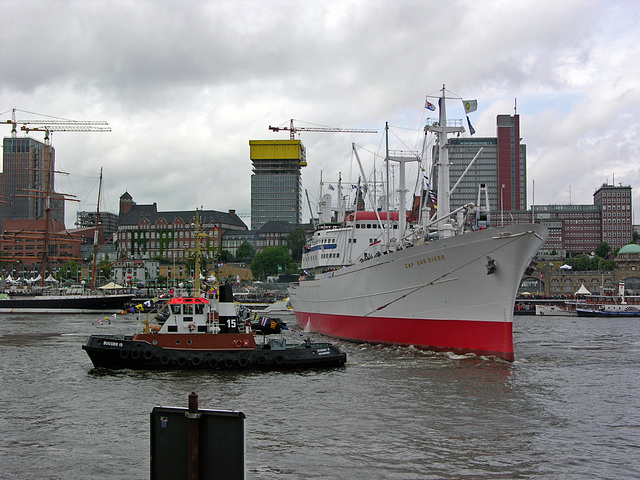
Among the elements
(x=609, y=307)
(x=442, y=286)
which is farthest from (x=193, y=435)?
(x=609, y=307)

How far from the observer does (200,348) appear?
93.9ft

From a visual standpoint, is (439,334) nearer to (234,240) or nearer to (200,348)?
(200,348)

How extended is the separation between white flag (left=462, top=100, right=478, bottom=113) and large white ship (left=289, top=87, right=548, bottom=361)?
8.66 feet

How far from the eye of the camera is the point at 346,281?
135 ft

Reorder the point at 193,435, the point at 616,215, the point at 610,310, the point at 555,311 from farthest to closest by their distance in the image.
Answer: the point at 616,215, the point at 555,311, the point at 610,310, the point at 193,435

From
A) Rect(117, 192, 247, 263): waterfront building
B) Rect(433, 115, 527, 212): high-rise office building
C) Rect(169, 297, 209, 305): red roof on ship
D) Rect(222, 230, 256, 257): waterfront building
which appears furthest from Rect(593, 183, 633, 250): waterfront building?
Rect(169, 297, 209, 305): red roof on ship

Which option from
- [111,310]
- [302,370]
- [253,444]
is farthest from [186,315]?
[111,310]

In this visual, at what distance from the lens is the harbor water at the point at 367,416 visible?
14586 mm

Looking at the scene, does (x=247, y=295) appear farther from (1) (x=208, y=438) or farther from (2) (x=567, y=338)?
(1) (x=208, y=438)

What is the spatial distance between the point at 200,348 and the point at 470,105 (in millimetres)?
19732

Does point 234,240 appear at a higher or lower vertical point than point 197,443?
higher

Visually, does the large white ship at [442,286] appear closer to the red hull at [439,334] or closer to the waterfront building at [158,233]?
the red hull at [439,334]

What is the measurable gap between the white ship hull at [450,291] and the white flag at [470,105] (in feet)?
27.6

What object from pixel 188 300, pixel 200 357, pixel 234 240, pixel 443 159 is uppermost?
pixel 234 240
